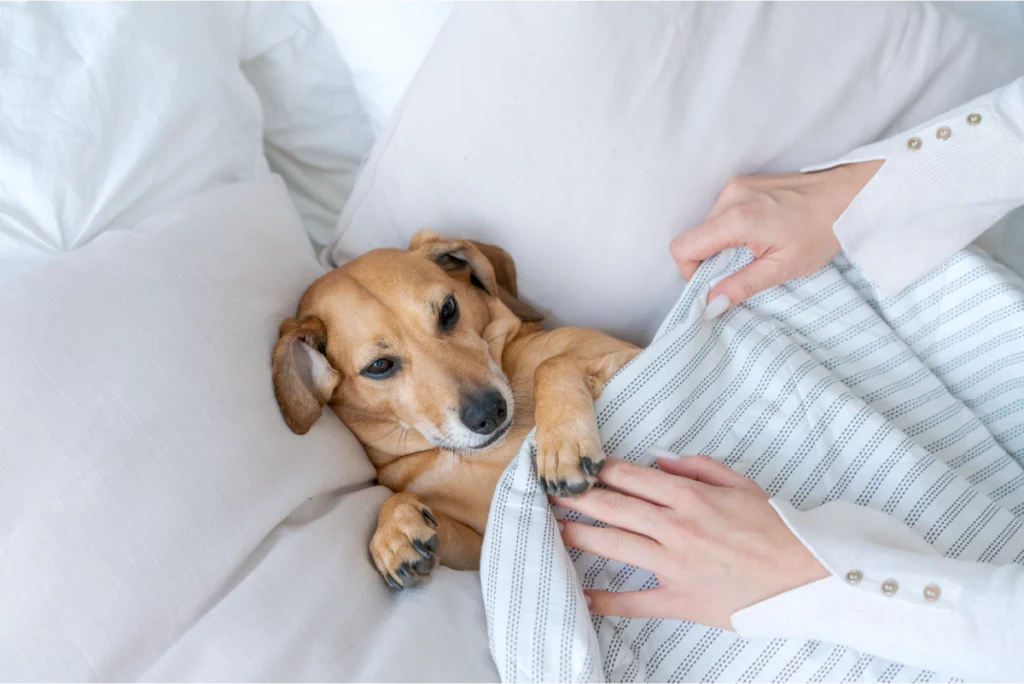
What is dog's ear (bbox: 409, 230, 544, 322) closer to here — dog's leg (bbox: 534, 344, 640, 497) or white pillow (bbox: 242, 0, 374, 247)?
dog's leg (bbox: 534, 344, 640, 497)

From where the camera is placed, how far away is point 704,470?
134 cm

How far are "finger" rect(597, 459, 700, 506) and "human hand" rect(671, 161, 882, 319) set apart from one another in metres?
0.45

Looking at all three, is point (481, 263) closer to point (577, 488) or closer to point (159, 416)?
point (577, 488)

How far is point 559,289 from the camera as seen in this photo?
1.87 meters

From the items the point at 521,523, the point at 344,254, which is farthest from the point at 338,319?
the point at 521,523

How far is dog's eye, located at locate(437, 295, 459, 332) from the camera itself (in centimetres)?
179

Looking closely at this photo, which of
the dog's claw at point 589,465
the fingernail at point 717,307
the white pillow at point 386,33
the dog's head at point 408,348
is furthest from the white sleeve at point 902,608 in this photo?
the white pillow at point 386,33

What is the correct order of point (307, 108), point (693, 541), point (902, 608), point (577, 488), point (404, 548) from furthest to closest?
1. point (307, 108)
2. point (404, 548)
3. point (577, 488)
4. point (693, 541)
5. point (902, 608)

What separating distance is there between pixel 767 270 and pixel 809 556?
0.69 meters

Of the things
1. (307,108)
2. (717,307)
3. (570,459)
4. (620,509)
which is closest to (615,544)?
(620,509)

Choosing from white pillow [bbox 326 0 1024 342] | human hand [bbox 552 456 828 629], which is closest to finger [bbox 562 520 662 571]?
human hand [bbox 552 456 828 629]

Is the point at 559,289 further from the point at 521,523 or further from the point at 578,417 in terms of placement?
the point at 521,523

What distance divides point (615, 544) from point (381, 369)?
727 mm

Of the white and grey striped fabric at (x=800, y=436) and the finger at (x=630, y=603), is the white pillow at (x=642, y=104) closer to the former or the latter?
the white and grey striped fabric at (x=800, y=436)
